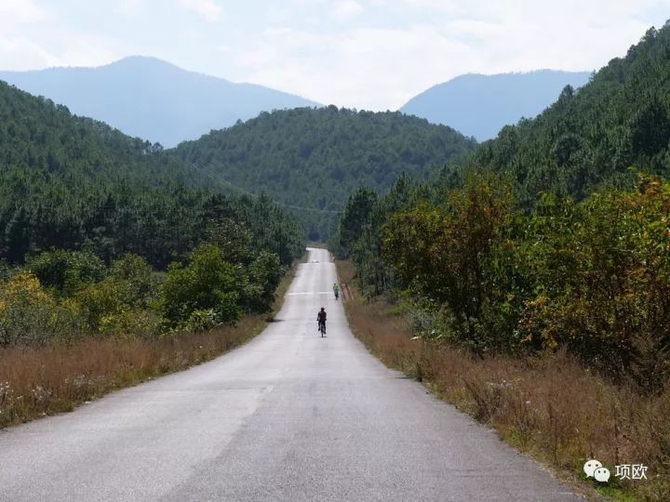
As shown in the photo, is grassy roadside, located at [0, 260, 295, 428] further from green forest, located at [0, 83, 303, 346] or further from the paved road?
green forest, located at [0, 83, 303, 346]

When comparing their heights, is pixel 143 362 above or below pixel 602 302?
below

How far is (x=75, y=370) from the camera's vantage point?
15.8 meters

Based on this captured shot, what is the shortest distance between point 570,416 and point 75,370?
11.0 meters

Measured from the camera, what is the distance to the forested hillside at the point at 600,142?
78375mm

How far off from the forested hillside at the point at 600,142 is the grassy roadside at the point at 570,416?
45.3m

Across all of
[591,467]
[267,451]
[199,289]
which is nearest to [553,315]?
[591,467]

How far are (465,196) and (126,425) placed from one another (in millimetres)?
11479

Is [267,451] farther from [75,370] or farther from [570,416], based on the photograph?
[75,370]

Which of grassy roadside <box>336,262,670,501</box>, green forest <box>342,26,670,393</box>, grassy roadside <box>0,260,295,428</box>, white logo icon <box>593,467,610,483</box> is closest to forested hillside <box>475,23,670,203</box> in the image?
green forest <box>342,26,670,393</box>

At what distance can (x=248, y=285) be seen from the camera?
60.4 m

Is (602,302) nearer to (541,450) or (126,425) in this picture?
(541,450)

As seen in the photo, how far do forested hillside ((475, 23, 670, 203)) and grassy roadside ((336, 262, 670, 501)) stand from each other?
45306 millimetres

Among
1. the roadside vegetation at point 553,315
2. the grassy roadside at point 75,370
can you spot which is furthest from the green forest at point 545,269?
the grassy roadside at point 75,370

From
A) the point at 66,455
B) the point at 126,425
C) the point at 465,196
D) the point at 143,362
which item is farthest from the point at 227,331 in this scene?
the point at 66,455
